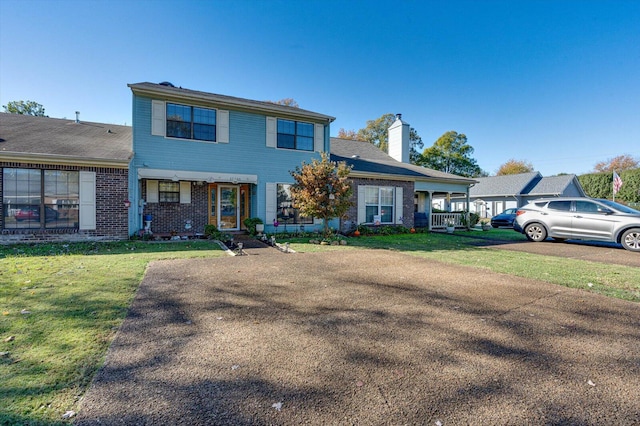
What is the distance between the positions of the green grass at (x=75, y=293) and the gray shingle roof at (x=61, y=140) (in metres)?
2.75

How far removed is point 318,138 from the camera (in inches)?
521

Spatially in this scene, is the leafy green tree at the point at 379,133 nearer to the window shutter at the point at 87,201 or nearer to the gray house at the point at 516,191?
the gray house at the point at 516,191

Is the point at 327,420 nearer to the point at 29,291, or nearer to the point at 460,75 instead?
the point at 29,291

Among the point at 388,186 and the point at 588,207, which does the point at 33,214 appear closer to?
the point at 388,186

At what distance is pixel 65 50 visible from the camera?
35.3ft

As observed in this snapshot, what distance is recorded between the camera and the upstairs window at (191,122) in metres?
10.8

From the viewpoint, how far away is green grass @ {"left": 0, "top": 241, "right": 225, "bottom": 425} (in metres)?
2.01

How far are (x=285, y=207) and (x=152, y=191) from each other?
515 centimetres

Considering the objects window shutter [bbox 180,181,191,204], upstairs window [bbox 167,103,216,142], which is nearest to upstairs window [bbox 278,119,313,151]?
upstairs window [bbox 167,103,216,142]

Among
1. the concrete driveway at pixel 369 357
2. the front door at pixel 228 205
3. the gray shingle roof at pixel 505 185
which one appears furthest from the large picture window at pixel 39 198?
the gray shingle roof at pixel 505 185

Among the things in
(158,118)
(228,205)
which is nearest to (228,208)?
(228,205)

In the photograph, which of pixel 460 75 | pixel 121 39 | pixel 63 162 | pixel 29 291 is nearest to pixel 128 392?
pixel 29 291

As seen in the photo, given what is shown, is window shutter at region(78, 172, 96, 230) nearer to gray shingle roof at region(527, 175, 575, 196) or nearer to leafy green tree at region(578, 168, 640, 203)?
gray shingle roof at region(527, 175, 575, 196)

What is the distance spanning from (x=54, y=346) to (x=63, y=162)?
349 inches
